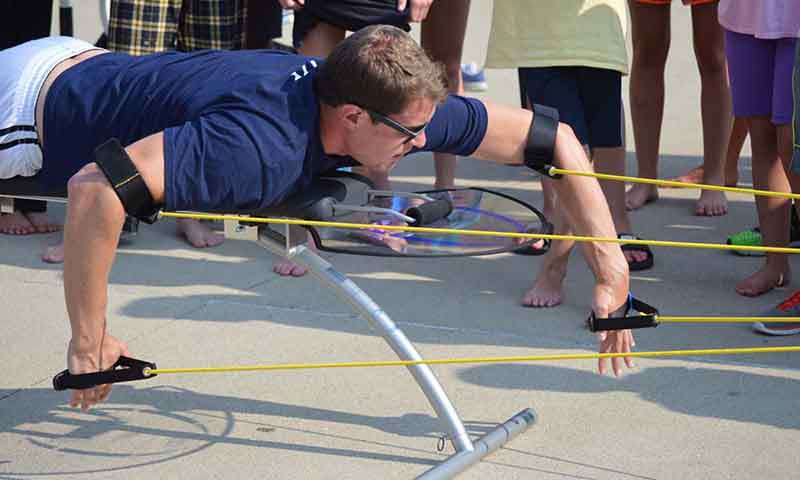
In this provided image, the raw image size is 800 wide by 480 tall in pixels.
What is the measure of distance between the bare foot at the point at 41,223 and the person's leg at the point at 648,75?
230 centimetres

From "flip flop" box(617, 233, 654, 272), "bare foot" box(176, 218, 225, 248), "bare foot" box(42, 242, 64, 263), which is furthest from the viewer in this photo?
"bare foot" box(176, 218, 225, 248)

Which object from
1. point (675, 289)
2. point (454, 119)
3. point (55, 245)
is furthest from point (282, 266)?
point (454, 119)

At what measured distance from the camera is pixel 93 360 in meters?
2.55

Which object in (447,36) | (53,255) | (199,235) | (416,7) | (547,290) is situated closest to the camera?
(547,290)

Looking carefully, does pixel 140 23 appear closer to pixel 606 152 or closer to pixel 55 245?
pixel 55 245

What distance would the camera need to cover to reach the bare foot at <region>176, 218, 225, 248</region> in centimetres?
455

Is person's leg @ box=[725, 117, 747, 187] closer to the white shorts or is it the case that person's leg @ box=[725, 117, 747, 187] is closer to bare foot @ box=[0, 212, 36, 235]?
bare foot @ box=[0, 212, 36, 235]

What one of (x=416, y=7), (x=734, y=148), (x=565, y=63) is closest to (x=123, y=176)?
(x=565, y=63)

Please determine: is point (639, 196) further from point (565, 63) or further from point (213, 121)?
point (213, 121)

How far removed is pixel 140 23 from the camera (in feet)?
14.0

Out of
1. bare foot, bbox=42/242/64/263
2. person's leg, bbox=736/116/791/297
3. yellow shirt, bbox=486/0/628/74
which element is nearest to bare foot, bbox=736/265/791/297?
person's leg, bbox=736/116/791/297

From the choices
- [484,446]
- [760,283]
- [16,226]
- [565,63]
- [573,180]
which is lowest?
[16,226]

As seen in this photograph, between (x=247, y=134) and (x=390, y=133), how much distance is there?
302mm

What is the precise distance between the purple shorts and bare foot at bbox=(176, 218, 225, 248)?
1.94 meters
